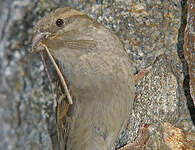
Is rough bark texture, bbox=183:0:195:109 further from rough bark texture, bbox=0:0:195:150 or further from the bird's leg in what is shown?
the bird's leg

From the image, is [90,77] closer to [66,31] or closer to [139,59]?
[66,31]

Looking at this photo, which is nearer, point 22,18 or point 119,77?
point 119,77

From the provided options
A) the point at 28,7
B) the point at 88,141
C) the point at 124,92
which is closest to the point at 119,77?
the point at 124,92

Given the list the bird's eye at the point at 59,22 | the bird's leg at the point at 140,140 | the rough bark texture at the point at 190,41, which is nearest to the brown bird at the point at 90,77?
the bird's eye at the point at 59,22

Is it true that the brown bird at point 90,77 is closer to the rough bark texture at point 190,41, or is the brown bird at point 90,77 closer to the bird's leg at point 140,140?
the bird's leg at point 140,140

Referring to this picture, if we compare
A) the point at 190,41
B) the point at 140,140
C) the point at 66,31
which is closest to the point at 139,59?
the point at 190,41

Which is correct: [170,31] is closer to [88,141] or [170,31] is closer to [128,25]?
[128,25]
